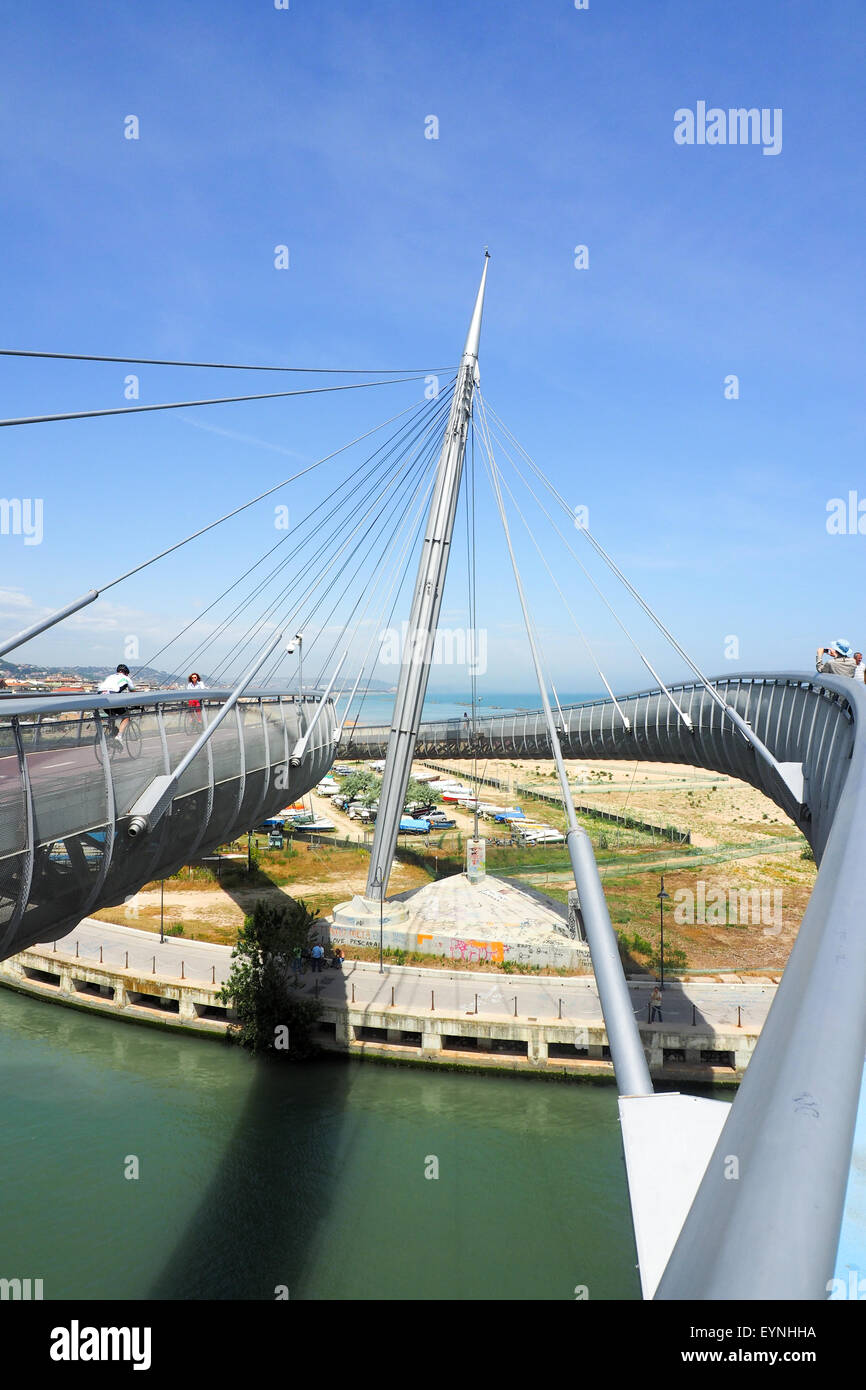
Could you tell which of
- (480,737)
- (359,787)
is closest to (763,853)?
(480,737)

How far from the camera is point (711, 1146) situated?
2.74 m

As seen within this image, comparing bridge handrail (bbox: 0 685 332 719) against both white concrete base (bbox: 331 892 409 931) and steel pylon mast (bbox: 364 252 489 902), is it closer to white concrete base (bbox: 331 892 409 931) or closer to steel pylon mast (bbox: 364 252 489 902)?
steel pylon mast (bbox: 364 252 489 902)

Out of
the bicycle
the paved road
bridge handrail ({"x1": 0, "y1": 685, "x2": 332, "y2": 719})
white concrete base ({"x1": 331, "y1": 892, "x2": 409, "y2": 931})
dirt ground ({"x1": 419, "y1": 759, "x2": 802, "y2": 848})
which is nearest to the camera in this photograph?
bridge handrail ({"x1": 0, "y1": 685, "x2": 332, "y2": 719})

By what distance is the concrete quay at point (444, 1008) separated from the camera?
17.1 meters

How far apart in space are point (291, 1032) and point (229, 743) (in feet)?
33.8

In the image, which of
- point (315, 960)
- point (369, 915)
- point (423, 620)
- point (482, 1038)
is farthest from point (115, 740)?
point (369, 915)

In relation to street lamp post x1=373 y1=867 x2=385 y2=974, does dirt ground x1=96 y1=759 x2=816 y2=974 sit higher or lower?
lower

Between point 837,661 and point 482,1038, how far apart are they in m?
11.6

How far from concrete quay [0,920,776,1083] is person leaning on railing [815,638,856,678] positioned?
926cm

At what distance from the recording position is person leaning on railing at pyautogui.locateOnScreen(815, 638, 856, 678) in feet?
34.5

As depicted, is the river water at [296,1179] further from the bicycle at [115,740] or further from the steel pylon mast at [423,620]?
the bicycle at [115,740]

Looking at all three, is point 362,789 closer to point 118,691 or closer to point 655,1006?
point 655,1006

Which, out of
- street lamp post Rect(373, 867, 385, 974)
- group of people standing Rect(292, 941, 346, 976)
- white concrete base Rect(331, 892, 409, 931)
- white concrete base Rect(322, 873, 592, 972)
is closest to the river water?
group of people standing Rect(292, 941, 346, 976)

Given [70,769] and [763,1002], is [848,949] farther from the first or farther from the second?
[763,1002]
